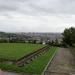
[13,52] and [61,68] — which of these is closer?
[61,68]

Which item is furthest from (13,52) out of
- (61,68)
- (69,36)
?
(69,36)

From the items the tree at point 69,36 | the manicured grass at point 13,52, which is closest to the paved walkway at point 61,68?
the manicured grass at point 13,52

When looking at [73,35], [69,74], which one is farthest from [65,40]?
[69,74]

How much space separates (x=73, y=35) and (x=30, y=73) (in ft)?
158

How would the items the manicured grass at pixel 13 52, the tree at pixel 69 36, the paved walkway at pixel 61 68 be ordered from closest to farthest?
the paved walkway at pixel 61 68 < the manicured grass at pixel 13 52 < the tree at pixel 69 36

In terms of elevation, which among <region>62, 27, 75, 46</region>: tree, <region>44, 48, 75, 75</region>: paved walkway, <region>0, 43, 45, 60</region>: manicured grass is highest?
<region>62, 27, 75, 46</region>: tree

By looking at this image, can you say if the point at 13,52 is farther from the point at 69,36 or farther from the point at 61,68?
the point at 69,36

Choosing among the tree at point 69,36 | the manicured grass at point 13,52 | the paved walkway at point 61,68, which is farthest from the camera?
the tree at point 69,36

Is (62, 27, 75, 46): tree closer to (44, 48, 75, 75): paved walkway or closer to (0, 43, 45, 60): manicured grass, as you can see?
(0, 43, 45, 60): manicured grass

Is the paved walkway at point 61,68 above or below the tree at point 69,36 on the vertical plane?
below

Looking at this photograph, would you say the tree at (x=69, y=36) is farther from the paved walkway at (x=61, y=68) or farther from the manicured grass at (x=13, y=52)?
the paved walkway at (x=61, y=68)

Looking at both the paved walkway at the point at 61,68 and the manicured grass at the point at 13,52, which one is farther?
the manicured grass at the point at 13,52

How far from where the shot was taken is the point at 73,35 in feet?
194

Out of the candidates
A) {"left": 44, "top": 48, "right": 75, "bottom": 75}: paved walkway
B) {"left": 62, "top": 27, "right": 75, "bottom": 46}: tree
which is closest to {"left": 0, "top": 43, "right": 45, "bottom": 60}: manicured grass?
{"left": 44, "top": 48, "right": 75, "bottom": 75}: paved walkway
